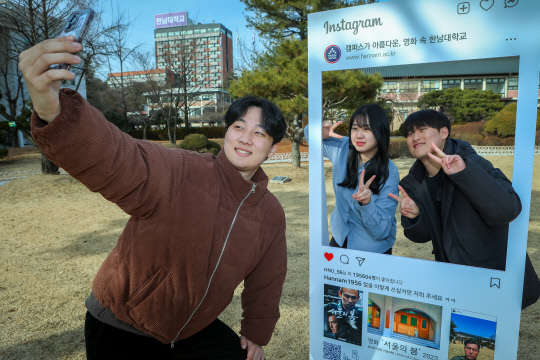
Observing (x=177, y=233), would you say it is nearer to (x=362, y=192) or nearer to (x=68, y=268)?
(x=362, y=192)

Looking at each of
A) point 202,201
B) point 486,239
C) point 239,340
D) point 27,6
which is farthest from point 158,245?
point 27,6

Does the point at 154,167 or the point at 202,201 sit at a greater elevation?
the point at 154,167

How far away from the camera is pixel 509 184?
1760mm

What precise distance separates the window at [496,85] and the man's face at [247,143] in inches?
45.6

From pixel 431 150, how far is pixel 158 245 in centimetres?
141

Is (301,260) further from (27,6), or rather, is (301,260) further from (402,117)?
(27,6)

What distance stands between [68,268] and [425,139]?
13.6ft

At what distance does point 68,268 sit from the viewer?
14.3 feet

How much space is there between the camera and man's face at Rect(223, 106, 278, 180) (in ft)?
5.18

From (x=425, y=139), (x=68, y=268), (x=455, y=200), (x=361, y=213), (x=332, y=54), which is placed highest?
(x=332, y=54)

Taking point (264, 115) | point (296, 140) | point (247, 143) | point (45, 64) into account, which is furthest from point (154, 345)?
point (296, 140)

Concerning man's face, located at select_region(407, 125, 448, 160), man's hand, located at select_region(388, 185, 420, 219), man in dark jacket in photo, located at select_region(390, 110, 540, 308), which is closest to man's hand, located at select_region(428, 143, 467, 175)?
man in dark jacket in photo, located at select_region(390, 110, 540, 308)

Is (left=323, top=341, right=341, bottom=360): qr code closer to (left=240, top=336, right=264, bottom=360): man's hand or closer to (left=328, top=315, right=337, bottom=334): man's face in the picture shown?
(left=328, top=315, right=337, bottom=334): man's face

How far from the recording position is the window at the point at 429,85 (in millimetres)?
1977
